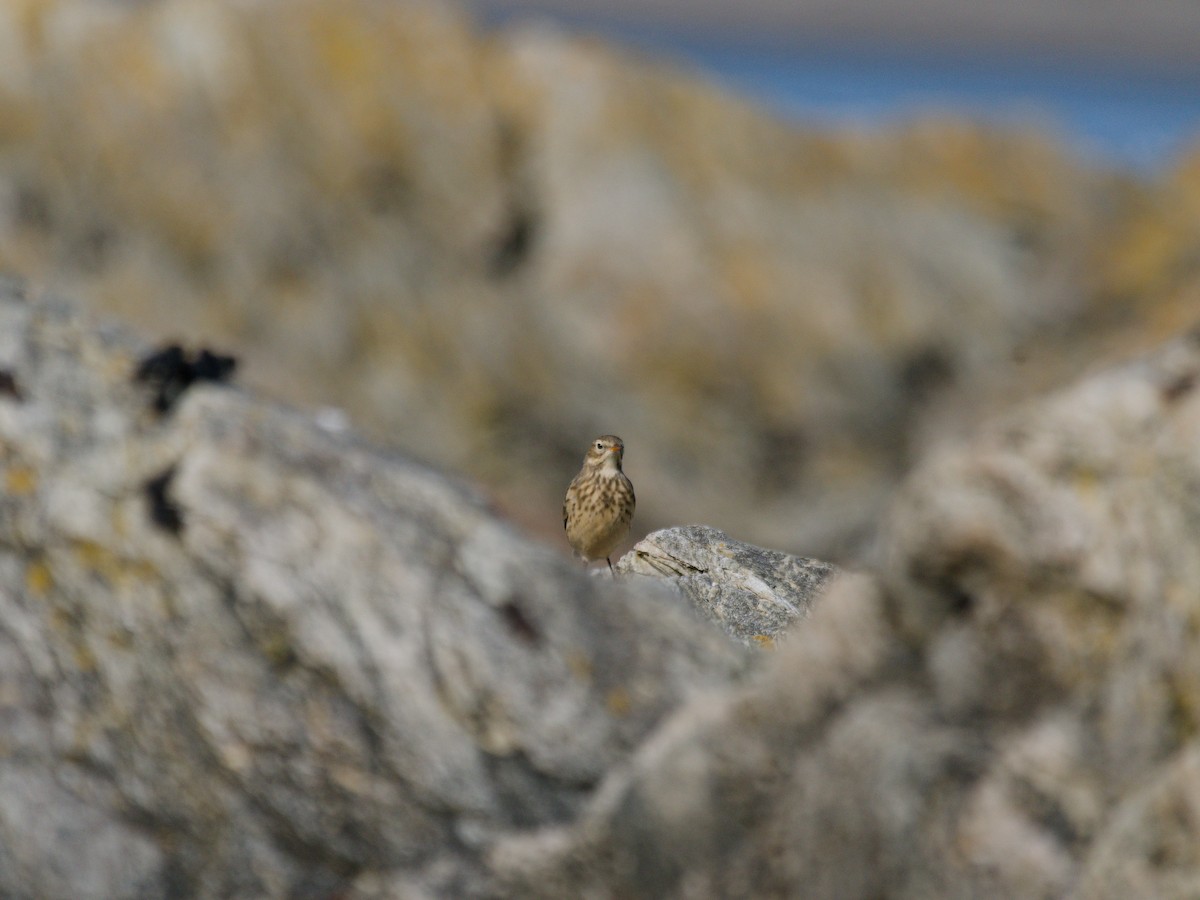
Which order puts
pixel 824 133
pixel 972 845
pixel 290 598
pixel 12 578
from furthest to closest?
pixel 824 133 → pixel 12 578 → pixel 290 598 → pixel 972 845

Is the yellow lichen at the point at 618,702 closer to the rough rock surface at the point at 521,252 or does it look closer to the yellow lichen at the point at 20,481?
the yellow lichen at the point at 20,481

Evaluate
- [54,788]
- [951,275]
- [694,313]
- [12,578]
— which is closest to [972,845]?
[54,788]

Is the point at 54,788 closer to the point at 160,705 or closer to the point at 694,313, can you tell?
the point at 160,705

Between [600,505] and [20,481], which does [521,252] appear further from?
[20,481]

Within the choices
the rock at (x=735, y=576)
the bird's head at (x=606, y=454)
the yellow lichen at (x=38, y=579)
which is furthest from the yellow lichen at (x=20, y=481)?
the bird's head at (x=606, y=454)

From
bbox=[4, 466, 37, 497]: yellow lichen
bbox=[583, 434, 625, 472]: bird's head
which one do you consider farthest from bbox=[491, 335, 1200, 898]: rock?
bbox=[583, 434, 625, 472]: bird's head

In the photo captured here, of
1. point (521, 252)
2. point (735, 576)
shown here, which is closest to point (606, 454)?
point (735, 576)
